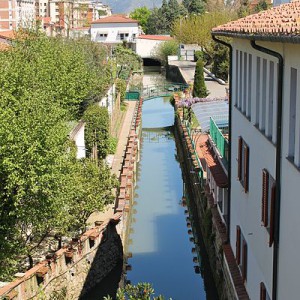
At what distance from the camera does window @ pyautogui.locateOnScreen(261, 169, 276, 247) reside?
1137cm

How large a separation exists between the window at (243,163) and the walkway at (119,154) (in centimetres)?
691

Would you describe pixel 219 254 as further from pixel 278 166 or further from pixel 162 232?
pixel 278 166

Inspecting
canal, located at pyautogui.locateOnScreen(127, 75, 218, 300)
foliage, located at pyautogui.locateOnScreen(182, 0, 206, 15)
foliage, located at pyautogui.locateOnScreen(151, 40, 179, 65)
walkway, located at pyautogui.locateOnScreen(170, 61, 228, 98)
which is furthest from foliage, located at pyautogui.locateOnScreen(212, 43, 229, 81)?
foliage, located at pyautogui.locateOnScreen(182, 0, 206, 15)

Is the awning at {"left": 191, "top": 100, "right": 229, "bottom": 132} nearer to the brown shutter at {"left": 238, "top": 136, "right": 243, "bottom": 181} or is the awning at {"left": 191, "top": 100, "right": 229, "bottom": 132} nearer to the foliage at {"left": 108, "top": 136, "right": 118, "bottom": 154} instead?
the foliage at {"left": 108, "top": 136, "right": 118, "bottom": 154}

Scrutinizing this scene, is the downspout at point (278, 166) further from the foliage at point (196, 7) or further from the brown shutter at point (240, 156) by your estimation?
the foliage at point (196, 7)

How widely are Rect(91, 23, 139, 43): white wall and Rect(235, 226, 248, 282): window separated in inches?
3565

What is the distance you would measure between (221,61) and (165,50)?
32.6 m

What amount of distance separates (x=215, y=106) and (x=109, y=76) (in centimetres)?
1683

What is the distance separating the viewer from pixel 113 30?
105m

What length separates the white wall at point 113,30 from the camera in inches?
4126

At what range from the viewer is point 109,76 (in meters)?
43.5

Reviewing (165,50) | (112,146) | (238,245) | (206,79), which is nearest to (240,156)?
(238,245)

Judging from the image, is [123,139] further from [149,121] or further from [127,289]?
[127,289]

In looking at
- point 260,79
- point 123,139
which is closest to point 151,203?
point 123,139
